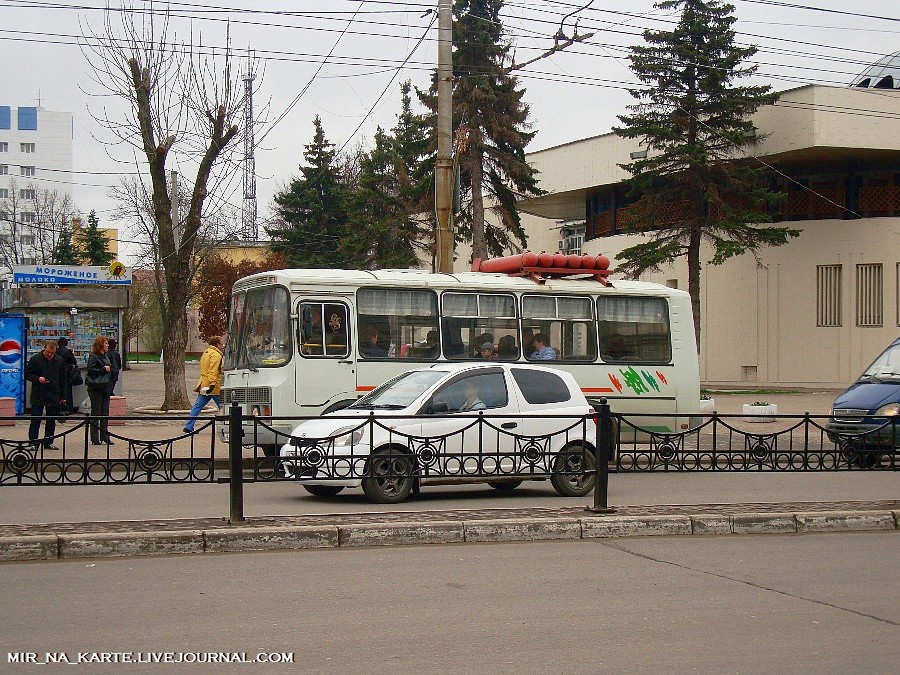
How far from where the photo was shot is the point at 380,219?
2079 inches

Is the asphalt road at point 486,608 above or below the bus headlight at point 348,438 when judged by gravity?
below

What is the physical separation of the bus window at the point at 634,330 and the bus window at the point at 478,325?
1862 millimetres

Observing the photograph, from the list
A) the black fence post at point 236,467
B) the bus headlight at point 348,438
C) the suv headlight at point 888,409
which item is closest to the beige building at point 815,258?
the suv headlight at point 888,409

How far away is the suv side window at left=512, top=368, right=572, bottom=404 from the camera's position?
1345 cm

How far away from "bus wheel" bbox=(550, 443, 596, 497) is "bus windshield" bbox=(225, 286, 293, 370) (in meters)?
5.66

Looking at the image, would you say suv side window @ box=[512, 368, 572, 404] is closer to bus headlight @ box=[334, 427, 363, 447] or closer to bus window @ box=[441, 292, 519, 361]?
bus headlight @ box=[334, 427, 363, 447]

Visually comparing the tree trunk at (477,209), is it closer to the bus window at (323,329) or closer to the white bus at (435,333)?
the white bus at (435,333)

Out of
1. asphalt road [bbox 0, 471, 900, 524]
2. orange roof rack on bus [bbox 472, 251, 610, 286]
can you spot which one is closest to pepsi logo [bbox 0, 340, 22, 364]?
asphalt road [bbox 0, 471, 900, 524]

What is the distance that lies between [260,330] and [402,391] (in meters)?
4.99

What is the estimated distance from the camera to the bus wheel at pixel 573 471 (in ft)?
40.1

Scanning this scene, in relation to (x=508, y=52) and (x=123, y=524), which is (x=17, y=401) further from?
(x=508, y=52)

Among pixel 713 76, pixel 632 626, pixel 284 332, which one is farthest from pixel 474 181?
pixel 632 626

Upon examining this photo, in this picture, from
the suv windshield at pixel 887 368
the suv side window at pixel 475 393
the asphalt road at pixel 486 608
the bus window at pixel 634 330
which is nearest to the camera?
the asphalt road at pixel 486 608

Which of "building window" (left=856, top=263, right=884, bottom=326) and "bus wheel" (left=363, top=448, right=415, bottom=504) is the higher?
"building window" (left=856, top=263, right=884, bottom=326)
